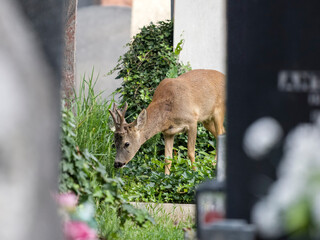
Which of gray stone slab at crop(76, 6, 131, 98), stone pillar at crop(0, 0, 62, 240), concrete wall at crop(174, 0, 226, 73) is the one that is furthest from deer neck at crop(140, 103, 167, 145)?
stone pillar at crop(0, 0, 62, 240)

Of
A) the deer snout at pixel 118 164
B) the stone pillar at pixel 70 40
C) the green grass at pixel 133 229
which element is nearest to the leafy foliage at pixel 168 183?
the deer snout at pixel 118 164

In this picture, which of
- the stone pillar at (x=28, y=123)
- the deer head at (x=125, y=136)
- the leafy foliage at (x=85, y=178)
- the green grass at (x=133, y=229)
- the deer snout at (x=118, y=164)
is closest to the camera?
the stone pillar at (x=28, y=123)

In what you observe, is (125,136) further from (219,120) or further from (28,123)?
(28,123)

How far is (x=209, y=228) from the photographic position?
7.52 ft

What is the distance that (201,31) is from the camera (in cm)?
1158

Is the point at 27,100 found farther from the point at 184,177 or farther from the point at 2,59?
the point at 184,177

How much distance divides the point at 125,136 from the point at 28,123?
7225 millimetres

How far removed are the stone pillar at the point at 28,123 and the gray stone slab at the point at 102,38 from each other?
1067 centimetres

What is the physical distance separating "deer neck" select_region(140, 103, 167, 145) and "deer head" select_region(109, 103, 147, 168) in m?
0.14

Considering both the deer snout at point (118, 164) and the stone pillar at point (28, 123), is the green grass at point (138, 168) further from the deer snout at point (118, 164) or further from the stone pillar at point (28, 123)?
the stone pillar at point (28, 123)

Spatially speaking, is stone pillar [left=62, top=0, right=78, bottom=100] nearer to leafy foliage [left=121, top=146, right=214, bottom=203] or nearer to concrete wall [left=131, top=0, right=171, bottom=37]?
leafy foliage [left=121, top=146, right=214, bottom=203]

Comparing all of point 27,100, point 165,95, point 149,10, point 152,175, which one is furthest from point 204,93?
point 27,100

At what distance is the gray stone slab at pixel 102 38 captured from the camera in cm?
1292

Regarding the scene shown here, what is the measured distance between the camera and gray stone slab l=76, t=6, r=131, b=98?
1292 centimetres
